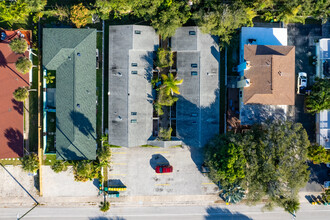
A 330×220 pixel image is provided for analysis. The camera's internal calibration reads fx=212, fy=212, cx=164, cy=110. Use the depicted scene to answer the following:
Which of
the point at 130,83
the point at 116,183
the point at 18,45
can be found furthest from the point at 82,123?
the point at 18,45

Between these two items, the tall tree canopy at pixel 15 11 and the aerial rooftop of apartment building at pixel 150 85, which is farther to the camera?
the aerial rooftop of apartment building at pixel 150 85

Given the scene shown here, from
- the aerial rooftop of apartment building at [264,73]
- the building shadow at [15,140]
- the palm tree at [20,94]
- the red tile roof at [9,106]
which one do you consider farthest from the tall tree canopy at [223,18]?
the building shadow at [15,140]

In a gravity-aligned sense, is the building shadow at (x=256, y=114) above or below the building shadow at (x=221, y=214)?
above

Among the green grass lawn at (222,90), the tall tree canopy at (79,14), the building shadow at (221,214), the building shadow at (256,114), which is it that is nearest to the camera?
the tall tree canopy at (79,14)

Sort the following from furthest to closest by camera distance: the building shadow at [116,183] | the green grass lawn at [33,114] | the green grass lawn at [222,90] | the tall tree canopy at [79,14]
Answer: the green grass lawn at [222,90] < the building shadow at [116,183] < the green grass lawn at [33,114] < the tall tree canopy at [79,14]

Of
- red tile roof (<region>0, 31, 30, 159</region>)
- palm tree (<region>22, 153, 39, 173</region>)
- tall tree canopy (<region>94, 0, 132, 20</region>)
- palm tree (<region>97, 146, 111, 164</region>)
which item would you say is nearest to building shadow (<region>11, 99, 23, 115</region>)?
red tile roof (<region>0, 31, 30, 159</region>)

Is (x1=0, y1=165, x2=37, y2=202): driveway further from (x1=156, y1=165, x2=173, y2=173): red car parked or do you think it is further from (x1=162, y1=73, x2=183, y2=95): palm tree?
(x1=162, y1=73, x2=183, y2=95): palm tree

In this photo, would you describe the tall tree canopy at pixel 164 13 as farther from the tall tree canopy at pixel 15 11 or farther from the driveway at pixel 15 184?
the driveway at pixel 15 184

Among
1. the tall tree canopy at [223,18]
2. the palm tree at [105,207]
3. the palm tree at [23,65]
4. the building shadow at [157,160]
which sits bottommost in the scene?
the palm tree at [105,207]
